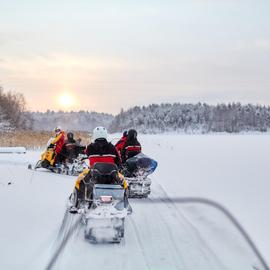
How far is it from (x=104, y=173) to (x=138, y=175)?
10.8ft

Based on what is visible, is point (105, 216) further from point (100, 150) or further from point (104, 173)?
point (100, 150)

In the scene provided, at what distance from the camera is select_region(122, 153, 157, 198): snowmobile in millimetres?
9500

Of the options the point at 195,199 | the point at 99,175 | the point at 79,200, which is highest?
the point at 99,175

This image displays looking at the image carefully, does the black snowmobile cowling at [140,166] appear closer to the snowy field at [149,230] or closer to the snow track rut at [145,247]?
the snowy field at [149,230]

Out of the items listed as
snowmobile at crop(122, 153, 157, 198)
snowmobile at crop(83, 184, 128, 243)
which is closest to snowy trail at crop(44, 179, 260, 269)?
snowmobile at crop(83, 184, 128, 243)

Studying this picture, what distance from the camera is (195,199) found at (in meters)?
9.58

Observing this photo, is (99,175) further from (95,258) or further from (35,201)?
(35,201)

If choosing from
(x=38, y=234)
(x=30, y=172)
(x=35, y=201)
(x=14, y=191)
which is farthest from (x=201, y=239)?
(x=30, y=172)

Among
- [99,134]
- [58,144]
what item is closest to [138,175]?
[99,134]

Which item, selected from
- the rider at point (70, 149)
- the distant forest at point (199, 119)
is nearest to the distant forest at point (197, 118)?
the distant forest at point (199, 119)

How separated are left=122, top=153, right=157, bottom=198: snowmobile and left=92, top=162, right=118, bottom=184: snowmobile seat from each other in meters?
3.07

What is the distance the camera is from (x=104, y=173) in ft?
20.9

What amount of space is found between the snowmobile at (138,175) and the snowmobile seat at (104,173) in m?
3.07

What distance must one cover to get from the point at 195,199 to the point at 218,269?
4598mm
